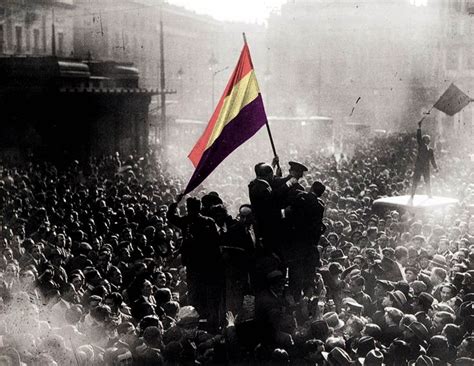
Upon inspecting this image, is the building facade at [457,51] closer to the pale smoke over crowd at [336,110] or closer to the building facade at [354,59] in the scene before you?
the pale smoke over crowd at [336,110]

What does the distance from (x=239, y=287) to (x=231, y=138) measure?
2220 millimetres

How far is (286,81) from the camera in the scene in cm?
6925

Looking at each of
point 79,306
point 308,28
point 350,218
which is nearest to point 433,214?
point 350,218

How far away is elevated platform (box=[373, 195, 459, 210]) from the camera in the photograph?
16531 millimetres

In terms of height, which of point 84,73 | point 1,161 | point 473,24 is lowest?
point 1,161

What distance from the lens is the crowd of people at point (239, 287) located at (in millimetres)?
7469

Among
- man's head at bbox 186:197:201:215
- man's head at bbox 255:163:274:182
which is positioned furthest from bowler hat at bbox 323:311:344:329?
man's head at bbox 255:163:274:182

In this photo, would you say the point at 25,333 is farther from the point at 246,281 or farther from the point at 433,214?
the point at 433,214

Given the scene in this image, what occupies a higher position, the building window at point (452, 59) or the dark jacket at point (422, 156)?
the building window at point (452, 59)

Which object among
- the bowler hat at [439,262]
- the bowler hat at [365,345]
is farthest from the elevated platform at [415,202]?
the bowler hat at [365,345]

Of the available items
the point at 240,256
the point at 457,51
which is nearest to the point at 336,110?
the point at 457,51

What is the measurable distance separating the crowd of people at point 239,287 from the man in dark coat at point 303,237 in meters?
0.02

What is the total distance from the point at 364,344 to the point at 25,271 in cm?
510

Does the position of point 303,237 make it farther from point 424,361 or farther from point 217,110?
point 424,361
